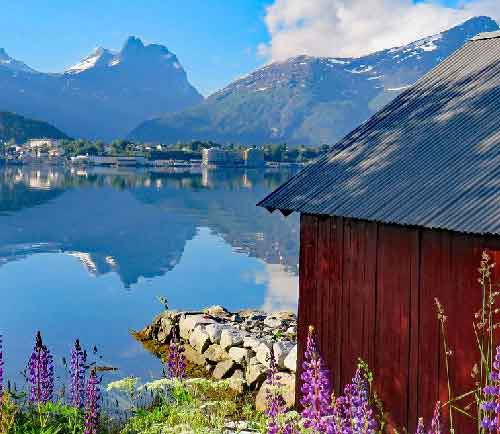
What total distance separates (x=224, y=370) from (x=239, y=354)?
49 centimetres

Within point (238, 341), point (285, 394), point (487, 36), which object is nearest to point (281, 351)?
point (285, 394)

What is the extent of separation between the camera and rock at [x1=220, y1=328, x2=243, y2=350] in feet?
58.6

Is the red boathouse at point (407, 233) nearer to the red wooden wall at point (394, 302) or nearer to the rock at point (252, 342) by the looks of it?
the red wooden wall at point (394, 302)

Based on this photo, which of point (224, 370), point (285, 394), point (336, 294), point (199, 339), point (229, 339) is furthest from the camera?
point (199, 339)

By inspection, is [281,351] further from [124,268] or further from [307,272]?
[124,268]

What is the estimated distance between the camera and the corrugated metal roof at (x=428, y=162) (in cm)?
902

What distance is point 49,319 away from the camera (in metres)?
26.1

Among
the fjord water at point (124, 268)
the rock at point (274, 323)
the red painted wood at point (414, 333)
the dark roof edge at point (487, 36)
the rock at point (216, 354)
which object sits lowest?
the fjord water at point (124, 268)

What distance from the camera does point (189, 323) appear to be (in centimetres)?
2069

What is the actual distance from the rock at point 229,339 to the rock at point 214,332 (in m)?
0.30

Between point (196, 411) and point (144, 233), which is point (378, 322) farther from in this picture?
point (144, 233)

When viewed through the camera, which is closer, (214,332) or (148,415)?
(148,415)

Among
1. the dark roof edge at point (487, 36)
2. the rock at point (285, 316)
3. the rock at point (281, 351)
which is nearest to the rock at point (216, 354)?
the rock at point (281, 351)

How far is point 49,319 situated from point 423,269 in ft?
62.8
